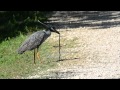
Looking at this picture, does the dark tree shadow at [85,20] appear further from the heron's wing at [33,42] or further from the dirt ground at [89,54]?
the heron's wing at [33,42]

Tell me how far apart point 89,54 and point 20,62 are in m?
1.88

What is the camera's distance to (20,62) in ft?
37.0

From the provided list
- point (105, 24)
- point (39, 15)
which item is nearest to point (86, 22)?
point (105, 24)

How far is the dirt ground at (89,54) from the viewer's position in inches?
370

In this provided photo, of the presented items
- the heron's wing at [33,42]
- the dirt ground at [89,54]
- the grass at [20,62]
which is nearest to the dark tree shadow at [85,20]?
the dirt ground at [89,54]

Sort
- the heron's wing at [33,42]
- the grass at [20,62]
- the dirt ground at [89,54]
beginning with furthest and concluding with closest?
the heron's wing at [33,42]
the grass at [20,62]
the dirt ground at [89,54]

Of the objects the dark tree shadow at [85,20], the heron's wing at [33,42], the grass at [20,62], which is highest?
the dark tree shadow at [85,20]

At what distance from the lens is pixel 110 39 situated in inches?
560

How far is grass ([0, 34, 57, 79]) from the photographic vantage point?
10.0 metres

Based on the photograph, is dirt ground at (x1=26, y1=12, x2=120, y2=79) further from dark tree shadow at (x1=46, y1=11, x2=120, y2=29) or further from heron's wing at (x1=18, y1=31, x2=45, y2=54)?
dark tree shadow at (x1=46, y1=11, x2=120, y2=29)

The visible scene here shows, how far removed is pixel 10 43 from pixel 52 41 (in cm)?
139

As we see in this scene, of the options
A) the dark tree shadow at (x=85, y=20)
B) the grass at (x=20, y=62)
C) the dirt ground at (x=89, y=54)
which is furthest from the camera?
the dark tree shadow at (x=85, y=20)

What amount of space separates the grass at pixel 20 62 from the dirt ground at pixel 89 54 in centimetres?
35

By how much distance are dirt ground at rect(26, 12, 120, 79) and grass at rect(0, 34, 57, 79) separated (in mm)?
348
